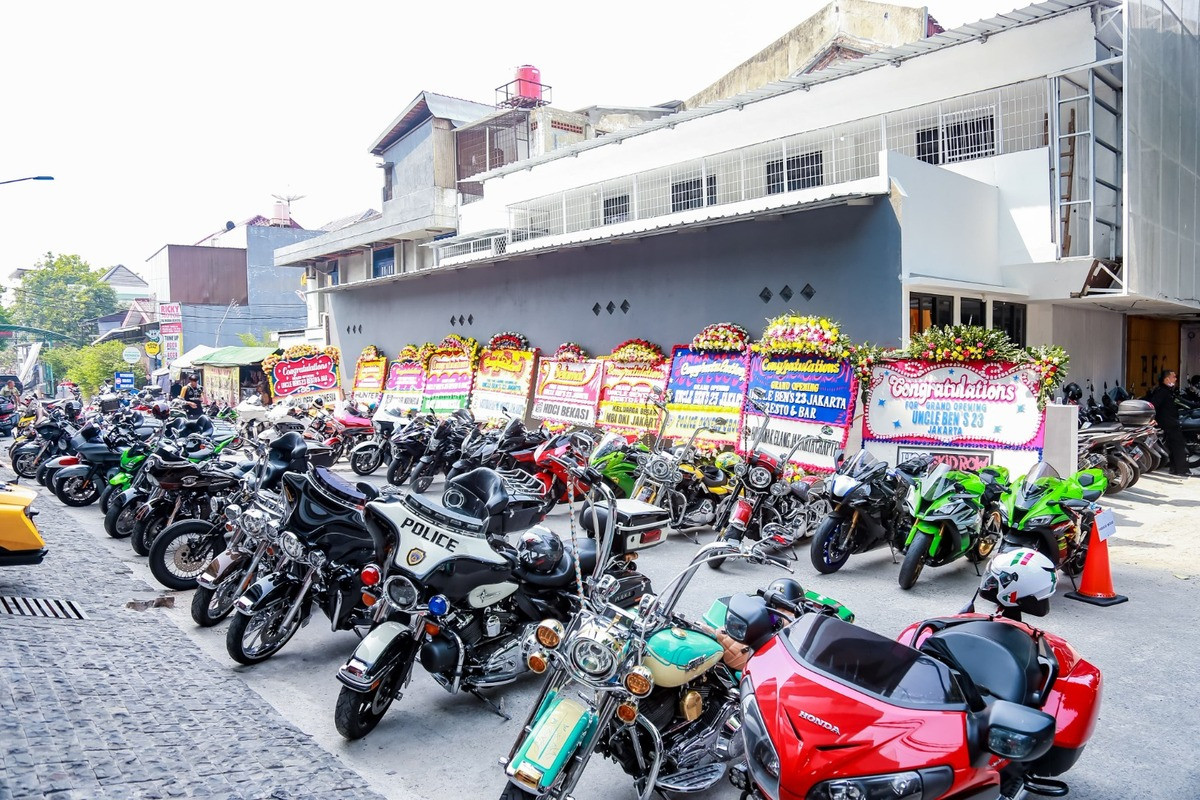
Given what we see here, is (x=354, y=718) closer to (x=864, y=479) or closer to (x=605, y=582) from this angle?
(x=605, y=582)

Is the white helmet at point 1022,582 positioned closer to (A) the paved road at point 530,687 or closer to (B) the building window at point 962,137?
(A) the paved road at point 530,687

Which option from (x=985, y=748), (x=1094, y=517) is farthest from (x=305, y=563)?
(x=1094, y=517)

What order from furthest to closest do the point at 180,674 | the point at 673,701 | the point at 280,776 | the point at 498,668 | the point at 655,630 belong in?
1. the point at 180,674
2. the point at 498,668
3. the point at 280,776
4. the point at 673,701
5. the point at 655,630

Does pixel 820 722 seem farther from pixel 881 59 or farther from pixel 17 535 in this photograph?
pixel 881 59

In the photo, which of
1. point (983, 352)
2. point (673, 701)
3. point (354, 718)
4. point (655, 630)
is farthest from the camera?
point (983, 352)

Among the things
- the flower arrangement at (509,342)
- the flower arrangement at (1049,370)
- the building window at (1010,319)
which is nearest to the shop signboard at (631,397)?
the flower arrangement at (509,342)

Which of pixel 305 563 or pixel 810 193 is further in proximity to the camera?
pixel 810 193

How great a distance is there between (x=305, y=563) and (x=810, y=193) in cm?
882

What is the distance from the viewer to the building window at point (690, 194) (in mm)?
16641

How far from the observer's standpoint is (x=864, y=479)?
741 centimetres

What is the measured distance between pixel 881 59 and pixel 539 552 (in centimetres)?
1246

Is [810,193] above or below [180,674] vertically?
above

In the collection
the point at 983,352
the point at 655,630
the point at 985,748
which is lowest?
the point at 985,748

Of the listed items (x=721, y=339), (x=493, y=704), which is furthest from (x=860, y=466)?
(x=493, y=704)
